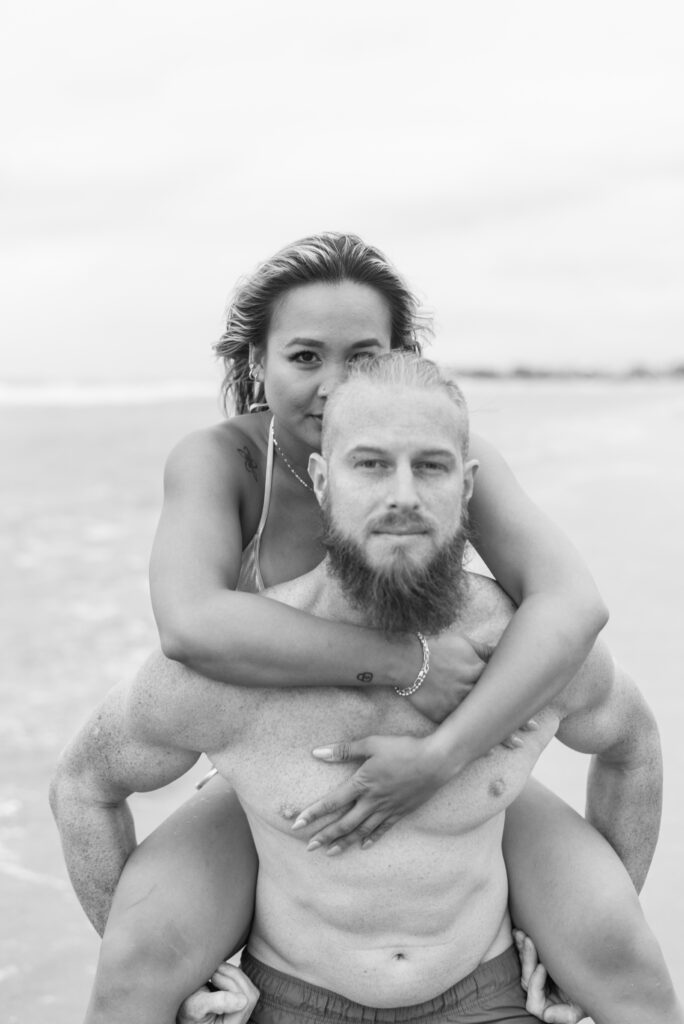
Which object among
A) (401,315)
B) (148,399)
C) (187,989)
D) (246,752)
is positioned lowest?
(148,399)

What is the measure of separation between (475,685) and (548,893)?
1.93 feet

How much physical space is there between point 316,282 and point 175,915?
5.54 ft

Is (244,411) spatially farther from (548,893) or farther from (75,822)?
(548,893)

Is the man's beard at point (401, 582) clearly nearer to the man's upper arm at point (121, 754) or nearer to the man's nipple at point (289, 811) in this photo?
the man's nipple at point (289, 811)

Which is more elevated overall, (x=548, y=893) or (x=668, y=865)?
(x=548, y=893)

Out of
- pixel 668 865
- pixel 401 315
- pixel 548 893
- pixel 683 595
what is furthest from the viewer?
pixel 683 595

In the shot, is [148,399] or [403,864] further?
[148,399]

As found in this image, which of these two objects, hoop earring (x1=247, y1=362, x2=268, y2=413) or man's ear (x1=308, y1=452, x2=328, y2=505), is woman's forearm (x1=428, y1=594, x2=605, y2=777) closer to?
man's ear (x1=308, y1=452, x2=328, y2=505)

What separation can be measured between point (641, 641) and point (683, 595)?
120 cm

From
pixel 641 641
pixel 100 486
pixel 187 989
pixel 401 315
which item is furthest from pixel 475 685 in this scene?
pixel 100 486

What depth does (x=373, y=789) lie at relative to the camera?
2.86 m

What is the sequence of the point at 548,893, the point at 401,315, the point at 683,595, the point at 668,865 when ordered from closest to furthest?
the point at 548,893 < the point at 401,315 < the point at 668,865 < the point at 683,595

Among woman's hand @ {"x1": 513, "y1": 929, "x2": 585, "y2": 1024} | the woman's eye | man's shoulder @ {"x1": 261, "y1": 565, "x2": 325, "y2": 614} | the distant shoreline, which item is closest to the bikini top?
the woman's eye

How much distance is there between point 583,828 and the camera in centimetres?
334
